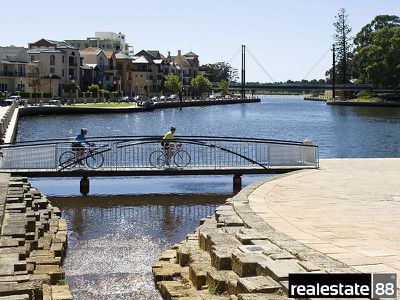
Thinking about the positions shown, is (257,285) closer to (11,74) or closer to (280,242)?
(280,242)

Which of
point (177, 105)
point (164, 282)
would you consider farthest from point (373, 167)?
point (177, 105)

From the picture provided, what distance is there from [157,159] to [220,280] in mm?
13580

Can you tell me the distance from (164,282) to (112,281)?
133 centimetres

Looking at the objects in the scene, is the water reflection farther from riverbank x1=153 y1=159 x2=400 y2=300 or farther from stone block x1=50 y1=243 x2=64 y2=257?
riverbank x1=153 y1=159 x2=400 y2=300

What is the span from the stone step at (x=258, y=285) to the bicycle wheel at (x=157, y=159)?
14.2 metres

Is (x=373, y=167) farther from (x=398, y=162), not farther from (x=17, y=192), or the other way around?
(x=17, y=192)

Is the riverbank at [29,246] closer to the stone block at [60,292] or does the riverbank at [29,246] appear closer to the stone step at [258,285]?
the stone block at [60,292]

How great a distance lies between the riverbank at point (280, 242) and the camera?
8562 mm

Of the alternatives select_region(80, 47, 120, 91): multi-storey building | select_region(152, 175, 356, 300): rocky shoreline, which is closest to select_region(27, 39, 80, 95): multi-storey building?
select_region(80, 47, 120, 91): multi-storey building

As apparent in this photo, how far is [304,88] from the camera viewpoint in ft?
538

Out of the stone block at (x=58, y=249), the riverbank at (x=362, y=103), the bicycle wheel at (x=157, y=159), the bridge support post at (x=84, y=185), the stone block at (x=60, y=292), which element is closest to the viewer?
the stone block at (x=60, y=292)

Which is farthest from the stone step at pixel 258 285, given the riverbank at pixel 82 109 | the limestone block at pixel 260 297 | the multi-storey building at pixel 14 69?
the multi-storey building at pixel 14 69

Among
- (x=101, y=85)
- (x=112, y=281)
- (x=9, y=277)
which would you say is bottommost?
(x=112, y=281)

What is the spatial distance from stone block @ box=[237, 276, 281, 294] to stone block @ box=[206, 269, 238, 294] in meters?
0.59
